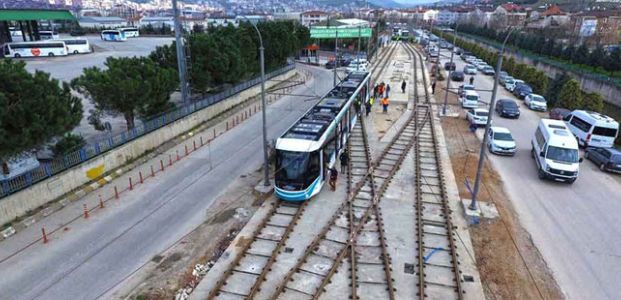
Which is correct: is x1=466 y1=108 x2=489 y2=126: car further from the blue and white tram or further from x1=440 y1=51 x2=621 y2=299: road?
the blue and white tram

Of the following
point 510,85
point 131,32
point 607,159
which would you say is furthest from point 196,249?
point 131,32

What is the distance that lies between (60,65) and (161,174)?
4135cm

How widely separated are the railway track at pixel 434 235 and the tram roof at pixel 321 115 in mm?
5300

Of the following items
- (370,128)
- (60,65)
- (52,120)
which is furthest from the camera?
(60,65)

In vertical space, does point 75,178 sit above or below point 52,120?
below

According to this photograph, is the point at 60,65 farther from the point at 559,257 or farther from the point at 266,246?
the point at 559,257

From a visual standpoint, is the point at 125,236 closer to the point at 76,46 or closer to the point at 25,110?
the point at 25,110

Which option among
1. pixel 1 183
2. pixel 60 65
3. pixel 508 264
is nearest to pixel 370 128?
pixel 508 264

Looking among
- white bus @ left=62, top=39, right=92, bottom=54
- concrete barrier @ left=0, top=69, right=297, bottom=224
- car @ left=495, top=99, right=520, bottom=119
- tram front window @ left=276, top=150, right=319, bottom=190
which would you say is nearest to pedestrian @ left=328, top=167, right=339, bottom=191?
tram front window @ left=276, top=150, right=319, bottom=190

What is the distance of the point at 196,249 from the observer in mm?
14109

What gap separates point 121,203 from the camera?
17438mm

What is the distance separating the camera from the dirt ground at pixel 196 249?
475 inches

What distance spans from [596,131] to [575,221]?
1144cm

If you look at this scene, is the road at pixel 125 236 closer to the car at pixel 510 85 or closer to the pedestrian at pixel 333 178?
the pedestrian at pixel 333 178
